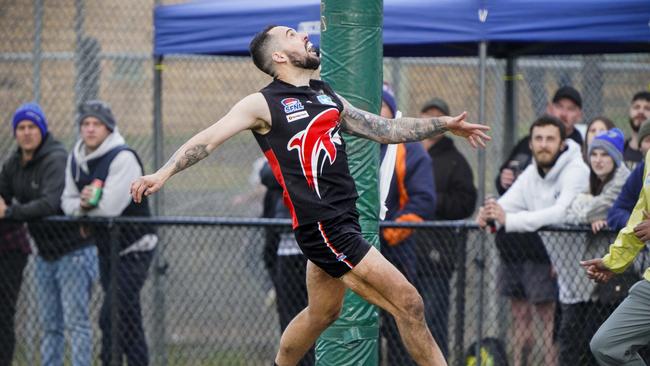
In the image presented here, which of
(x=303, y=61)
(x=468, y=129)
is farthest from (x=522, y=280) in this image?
(x=303, y=61)

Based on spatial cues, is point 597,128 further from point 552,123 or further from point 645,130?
point 645,130

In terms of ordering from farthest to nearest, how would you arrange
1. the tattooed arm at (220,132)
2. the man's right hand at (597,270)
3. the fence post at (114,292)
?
the fence post at (114,292), the man's right hand at (597,270), the tattooed arm at (220,132)

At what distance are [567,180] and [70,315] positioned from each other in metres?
3.72

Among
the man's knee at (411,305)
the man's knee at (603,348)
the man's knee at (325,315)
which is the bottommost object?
the man's knee at (603,348)

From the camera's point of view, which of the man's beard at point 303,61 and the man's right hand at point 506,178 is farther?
the man's right hand at point 506,178

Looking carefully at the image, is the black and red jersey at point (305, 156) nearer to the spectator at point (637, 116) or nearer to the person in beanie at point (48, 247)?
the person in beanie at point (48, 247)

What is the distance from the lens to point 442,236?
284 inches

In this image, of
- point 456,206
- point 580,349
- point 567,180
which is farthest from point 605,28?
point 580,349

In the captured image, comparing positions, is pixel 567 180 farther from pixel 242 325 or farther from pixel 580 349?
pixel 242 325

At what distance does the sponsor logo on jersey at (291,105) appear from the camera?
5.22m

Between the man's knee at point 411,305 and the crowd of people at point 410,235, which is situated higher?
the man's knee at point 411,305

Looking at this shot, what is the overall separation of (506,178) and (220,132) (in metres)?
3.66

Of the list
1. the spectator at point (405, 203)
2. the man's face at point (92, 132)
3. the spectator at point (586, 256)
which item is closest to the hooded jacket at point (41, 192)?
the man's face at point (92, 132)

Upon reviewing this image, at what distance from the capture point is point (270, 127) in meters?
5.22
